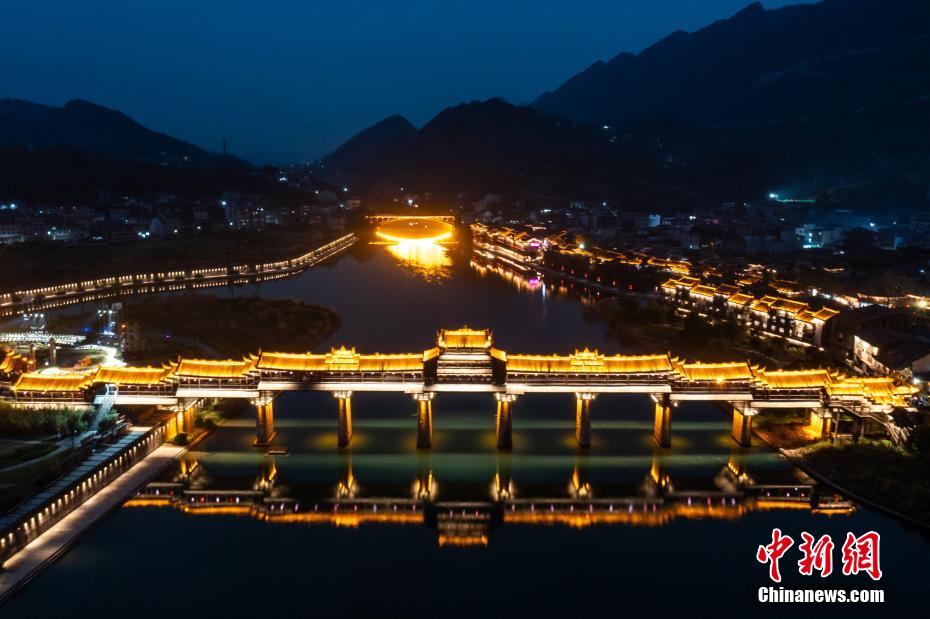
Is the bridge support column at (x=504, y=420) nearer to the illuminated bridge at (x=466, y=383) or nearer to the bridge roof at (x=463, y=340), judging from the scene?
the illuminated bridge at (x=466, y=383)

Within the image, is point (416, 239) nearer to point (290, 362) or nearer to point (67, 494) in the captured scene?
point (290, 362)

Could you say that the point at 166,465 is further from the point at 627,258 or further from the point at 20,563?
the point at 627,258

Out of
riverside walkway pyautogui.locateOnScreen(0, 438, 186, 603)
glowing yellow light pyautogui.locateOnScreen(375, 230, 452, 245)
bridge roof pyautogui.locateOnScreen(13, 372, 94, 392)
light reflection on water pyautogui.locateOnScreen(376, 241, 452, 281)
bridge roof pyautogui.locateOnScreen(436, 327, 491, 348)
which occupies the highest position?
glowing yellow light pyautogui.locateOnScreen(375, 230, 452, 245)

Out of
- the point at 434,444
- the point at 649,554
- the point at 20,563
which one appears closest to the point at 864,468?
the point at 649,554

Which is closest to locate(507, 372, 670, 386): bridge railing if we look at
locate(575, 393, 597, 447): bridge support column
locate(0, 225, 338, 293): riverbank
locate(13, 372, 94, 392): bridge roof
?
locate(575, 393, 597, 447): bridge support column

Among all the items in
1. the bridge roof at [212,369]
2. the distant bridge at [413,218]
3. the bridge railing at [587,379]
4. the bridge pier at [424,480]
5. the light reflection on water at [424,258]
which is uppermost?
the distant bridge at [413,218]

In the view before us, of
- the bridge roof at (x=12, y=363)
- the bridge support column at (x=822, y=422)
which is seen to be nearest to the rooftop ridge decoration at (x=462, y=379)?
the bridge support column at (x=822, y=422)

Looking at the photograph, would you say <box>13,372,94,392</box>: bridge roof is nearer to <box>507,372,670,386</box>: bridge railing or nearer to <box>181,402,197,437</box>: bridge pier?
<box>181,402,197,437</box>: bridge pier
